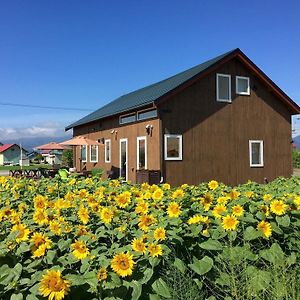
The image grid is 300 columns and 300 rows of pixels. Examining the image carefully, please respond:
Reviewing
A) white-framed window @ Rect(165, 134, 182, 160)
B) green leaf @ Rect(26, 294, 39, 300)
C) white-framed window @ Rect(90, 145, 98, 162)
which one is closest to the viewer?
green leaf @ Rect(26, 294, 39, 300)

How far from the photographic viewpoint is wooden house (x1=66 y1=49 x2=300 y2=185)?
15039mm

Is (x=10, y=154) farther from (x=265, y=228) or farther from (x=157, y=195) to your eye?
(x=265, y=228)

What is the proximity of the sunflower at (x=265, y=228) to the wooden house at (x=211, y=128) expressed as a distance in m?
11.8

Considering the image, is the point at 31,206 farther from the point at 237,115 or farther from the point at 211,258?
the point at 237,115

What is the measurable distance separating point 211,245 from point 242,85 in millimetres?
15039

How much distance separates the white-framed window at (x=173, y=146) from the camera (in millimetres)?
14961

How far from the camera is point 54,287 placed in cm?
180

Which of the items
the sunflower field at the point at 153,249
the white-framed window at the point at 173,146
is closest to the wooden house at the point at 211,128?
the white-framed window at the point at 173,146

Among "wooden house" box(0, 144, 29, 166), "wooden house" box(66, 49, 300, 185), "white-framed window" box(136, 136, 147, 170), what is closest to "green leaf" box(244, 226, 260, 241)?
"wooden house" box(66, 49, 300, 185)

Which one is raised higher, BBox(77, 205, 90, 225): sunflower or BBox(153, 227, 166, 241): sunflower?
BBox(77, 205, 90, 225): sunflower

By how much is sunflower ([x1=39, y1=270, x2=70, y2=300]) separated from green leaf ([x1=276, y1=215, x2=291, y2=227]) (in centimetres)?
161

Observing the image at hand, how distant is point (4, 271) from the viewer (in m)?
2.15

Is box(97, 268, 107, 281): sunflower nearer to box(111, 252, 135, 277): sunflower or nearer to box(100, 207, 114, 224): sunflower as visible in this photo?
box(111, 252, 135, 277): sunflower

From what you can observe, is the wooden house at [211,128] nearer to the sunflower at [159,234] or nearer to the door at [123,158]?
the door at [123,158]
